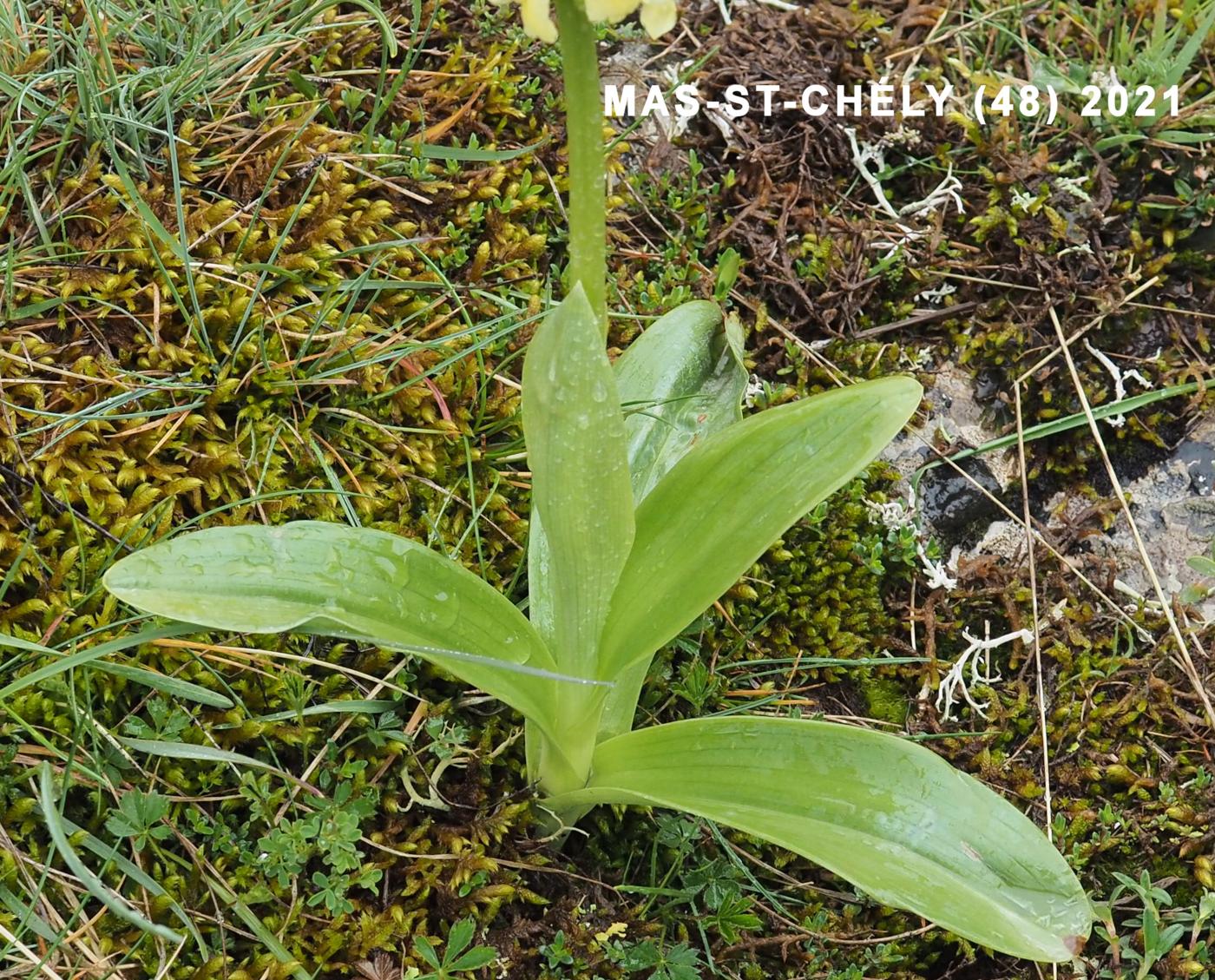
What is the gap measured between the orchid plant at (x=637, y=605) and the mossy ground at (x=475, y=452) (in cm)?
28

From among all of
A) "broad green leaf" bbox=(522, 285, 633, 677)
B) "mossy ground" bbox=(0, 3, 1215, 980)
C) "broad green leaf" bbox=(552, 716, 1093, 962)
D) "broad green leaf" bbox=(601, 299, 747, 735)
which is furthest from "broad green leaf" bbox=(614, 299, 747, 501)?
"broad green leaf" bbox=(552, 716, 1093, 962)

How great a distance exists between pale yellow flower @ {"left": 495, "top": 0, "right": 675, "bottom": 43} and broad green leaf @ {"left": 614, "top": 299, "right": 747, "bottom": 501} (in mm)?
772

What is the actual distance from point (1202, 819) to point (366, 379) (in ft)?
5.97

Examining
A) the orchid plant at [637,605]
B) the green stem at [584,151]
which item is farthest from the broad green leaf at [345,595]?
the green stem at [584,151]

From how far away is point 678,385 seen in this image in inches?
79.0

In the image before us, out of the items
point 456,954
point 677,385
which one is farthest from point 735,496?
point 456,954

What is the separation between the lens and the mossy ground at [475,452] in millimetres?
1700

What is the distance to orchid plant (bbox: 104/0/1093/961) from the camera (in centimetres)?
139

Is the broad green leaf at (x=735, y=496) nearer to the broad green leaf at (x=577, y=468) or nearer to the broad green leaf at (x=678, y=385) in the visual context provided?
the broad green leaf at (x=577, y=468)

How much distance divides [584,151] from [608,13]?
0.20 metres

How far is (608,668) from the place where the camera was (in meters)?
1.65

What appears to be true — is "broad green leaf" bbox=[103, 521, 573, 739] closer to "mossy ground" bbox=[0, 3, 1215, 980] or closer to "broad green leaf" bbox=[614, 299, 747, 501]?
"mossy ground" bbox=[0, 3, 1215, 980]

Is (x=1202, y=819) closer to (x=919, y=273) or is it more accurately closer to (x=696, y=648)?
(x=696, y=648)

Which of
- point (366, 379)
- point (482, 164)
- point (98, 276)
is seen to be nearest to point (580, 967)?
point (366, 379)
